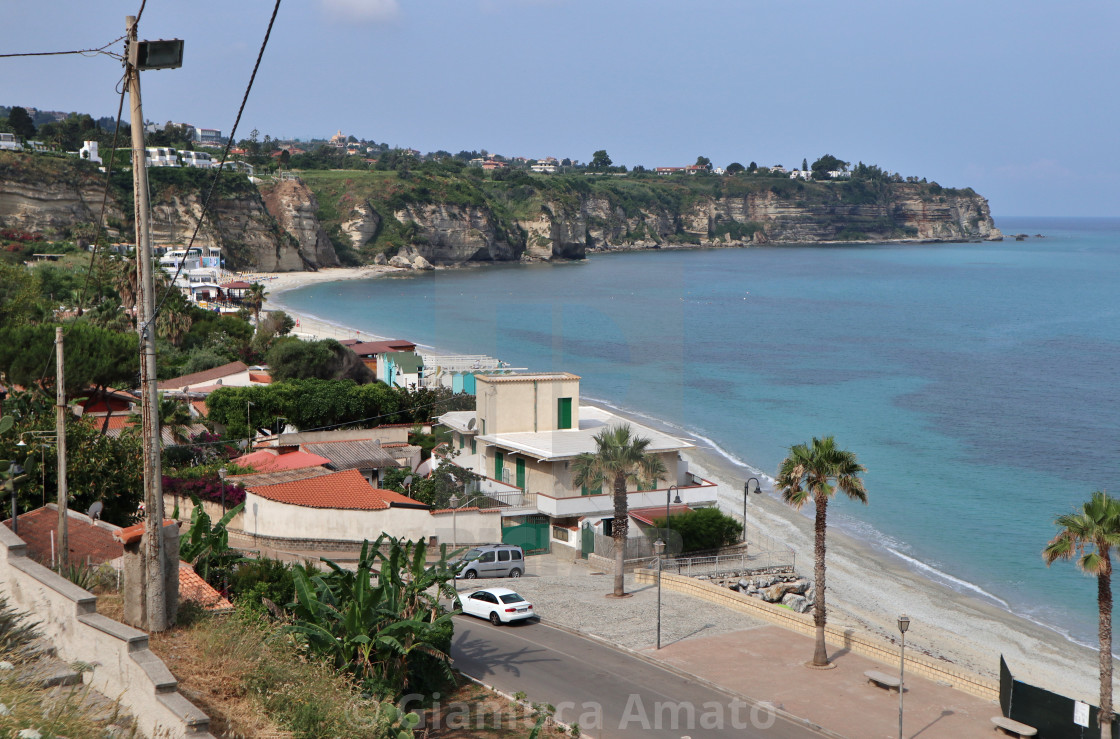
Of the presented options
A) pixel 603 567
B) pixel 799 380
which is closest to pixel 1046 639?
pixel 603 567

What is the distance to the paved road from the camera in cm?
1476

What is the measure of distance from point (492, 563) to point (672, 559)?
18.5ft

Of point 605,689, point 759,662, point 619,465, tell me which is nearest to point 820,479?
point 759,662

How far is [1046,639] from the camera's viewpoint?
28562 mm

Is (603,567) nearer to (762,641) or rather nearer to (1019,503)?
(762,641)

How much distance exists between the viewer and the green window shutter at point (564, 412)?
3209 cm

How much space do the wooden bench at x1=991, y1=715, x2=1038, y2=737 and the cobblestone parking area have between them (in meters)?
5.69

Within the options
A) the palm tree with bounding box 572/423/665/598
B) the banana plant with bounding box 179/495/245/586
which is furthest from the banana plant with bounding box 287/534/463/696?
the palm tree with bounding box 572/423/665/598

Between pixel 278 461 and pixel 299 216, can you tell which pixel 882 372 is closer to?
pixel 278 461

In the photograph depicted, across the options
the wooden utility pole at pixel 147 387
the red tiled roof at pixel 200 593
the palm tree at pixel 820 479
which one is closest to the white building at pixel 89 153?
the red tiled roof at pixel 200 593

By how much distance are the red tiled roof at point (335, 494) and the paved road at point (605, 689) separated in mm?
8243

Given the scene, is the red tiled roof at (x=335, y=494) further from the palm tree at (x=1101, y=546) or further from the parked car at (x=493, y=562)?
the palm tree at (x=1101, y=546)

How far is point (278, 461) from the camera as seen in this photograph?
31922 mm

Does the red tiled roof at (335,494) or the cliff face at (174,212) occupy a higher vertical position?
the cliff face at (174,212)
